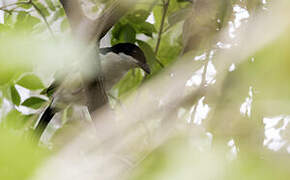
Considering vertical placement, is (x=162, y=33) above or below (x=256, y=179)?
below

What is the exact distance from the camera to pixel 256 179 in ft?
0.35

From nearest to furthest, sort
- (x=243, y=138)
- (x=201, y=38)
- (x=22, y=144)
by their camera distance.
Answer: (x=22, y=144) < (x=243, y=138) < (x=201, y=38)

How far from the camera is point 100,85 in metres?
0.32

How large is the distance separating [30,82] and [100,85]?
6.7 inches

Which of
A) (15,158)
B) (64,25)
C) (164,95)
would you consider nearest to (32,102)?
(64,25)

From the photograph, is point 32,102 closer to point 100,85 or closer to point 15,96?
point 15,96

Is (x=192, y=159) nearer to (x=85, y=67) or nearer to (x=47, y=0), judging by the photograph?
(x=85, y=67)

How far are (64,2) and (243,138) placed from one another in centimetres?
20

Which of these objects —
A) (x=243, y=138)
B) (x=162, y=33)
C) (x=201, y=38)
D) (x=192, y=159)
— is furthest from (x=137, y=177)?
(x=162, y=33)

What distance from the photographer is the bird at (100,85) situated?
0.32 m

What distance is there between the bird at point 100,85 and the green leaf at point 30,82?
0.04 m

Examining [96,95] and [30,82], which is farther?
[30,82]

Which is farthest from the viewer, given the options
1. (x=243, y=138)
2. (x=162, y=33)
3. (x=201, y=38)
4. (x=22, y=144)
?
(x=162, y=33)

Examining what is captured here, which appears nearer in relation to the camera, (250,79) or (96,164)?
(96,164)
